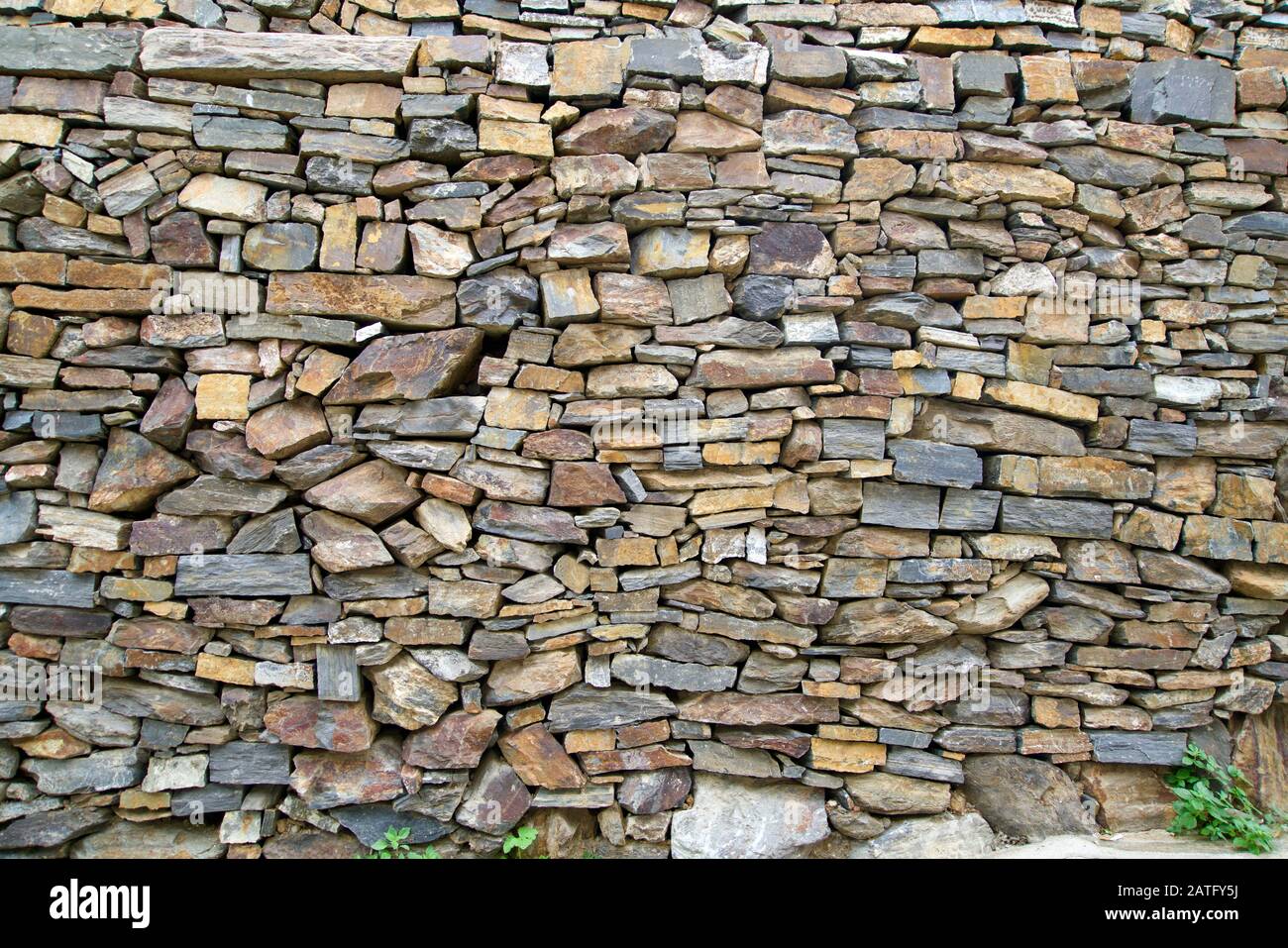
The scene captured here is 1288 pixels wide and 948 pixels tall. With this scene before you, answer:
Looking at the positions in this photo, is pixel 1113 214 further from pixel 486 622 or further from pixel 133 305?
pixel 133 305

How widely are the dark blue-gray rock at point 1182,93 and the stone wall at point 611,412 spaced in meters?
0.02

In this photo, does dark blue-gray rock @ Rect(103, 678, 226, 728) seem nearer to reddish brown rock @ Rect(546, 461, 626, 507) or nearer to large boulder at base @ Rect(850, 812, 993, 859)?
reddish brown rock @ Rect(546, 461, 626, 507)

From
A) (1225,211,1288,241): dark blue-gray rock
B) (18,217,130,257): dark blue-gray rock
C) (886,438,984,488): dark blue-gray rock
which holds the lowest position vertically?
(886,438,984,488): dark blue-gray rock

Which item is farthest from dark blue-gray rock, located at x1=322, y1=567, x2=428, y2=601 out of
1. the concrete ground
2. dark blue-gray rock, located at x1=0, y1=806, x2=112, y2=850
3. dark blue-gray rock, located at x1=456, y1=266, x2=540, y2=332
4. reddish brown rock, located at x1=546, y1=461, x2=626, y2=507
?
the concrete ground

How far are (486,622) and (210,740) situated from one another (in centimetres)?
149

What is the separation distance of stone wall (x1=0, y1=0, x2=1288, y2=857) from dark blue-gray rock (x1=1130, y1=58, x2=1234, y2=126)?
0.02 meters

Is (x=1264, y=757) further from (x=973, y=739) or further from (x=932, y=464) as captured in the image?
(x=932, y=464)

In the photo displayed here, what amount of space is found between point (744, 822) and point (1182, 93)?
4.51 meters

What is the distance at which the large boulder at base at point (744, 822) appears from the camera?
12.6 feet

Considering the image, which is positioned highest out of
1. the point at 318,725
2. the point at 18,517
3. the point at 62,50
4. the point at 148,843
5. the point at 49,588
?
the point at 62,50

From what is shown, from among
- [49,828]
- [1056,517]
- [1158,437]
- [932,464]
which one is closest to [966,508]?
[932,464]

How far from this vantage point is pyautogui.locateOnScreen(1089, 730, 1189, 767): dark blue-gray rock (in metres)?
4.04

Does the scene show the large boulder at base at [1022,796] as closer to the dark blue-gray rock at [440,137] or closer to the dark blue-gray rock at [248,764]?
the dark blue-gray rock at [248,764]

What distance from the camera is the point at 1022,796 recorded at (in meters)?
3.99
